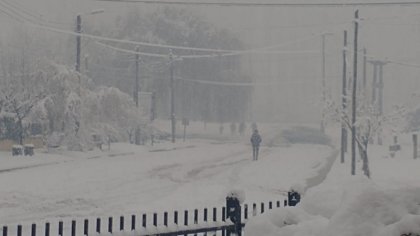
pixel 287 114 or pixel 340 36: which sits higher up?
pixel 340 36

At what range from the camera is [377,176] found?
97.5 ft

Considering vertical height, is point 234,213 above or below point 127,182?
above

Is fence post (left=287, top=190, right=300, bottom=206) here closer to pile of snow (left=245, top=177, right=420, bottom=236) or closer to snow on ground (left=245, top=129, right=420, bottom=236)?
snow on ground (left=245, top=129, right=420, bottom=236)

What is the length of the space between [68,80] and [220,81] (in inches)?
1602

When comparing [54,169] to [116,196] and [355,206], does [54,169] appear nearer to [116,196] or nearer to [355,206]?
[116,196]

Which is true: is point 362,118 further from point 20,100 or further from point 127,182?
point 20,100

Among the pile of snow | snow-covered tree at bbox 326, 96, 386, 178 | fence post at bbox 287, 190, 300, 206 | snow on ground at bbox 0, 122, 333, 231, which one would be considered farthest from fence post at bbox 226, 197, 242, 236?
snow-covered tree at bbox 326, 96, 386, 178

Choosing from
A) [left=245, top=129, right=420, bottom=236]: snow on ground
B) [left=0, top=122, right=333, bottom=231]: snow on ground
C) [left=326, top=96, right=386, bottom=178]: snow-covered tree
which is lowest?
[left=0, top=122, right=333, bottom=231]: snow on ground

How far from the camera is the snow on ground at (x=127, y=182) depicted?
59.4 ft

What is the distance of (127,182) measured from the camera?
80.4 ft

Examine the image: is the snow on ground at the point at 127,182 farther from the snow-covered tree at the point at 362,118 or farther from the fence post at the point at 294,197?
the snow-covered tree at the point at 362,118

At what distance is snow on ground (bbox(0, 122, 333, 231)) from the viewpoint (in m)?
18.1

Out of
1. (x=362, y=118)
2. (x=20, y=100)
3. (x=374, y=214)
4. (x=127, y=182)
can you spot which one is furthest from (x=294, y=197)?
(x=20, y=100)

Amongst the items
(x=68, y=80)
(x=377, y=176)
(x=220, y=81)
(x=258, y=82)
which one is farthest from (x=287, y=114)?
(x=377, y=176)
